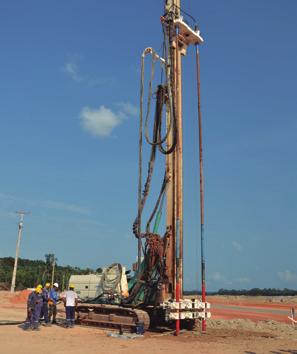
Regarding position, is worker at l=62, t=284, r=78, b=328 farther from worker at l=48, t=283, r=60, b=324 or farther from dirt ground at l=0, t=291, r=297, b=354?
worker at l=48, t=283, r=60, b=324

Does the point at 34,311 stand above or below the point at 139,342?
above

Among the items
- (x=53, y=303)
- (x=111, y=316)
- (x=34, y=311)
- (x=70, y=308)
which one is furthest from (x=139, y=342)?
(x=53, y=303)

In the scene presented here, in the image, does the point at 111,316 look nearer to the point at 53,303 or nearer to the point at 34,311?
the point at 34,311

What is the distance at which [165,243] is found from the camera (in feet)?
53.0

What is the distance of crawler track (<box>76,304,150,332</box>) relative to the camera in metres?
15.0

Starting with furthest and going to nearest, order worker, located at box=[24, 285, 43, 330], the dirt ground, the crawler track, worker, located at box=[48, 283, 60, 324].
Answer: worker, located at box=[48, 283, 60, 324] < worker, located at box=[24, 285, 43, 330] < the crawler track < the dirt ground

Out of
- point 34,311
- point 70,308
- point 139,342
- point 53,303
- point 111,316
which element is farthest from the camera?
point 53,303

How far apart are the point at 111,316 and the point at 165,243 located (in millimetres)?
3096

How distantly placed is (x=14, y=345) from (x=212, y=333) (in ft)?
22.2

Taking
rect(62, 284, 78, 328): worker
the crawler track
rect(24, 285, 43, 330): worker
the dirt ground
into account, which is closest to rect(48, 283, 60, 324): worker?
the crawler track

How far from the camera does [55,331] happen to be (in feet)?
50.2

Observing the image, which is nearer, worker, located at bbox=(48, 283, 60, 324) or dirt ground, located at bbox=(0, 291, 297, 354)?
dirt ground, located at bbox=(0, 291, 297, 354)

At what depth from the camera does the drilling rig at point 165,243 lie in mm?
15352

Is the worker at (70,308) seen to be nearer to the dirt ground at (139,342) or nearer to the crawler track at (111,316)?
the dirt ground at (139,342)
